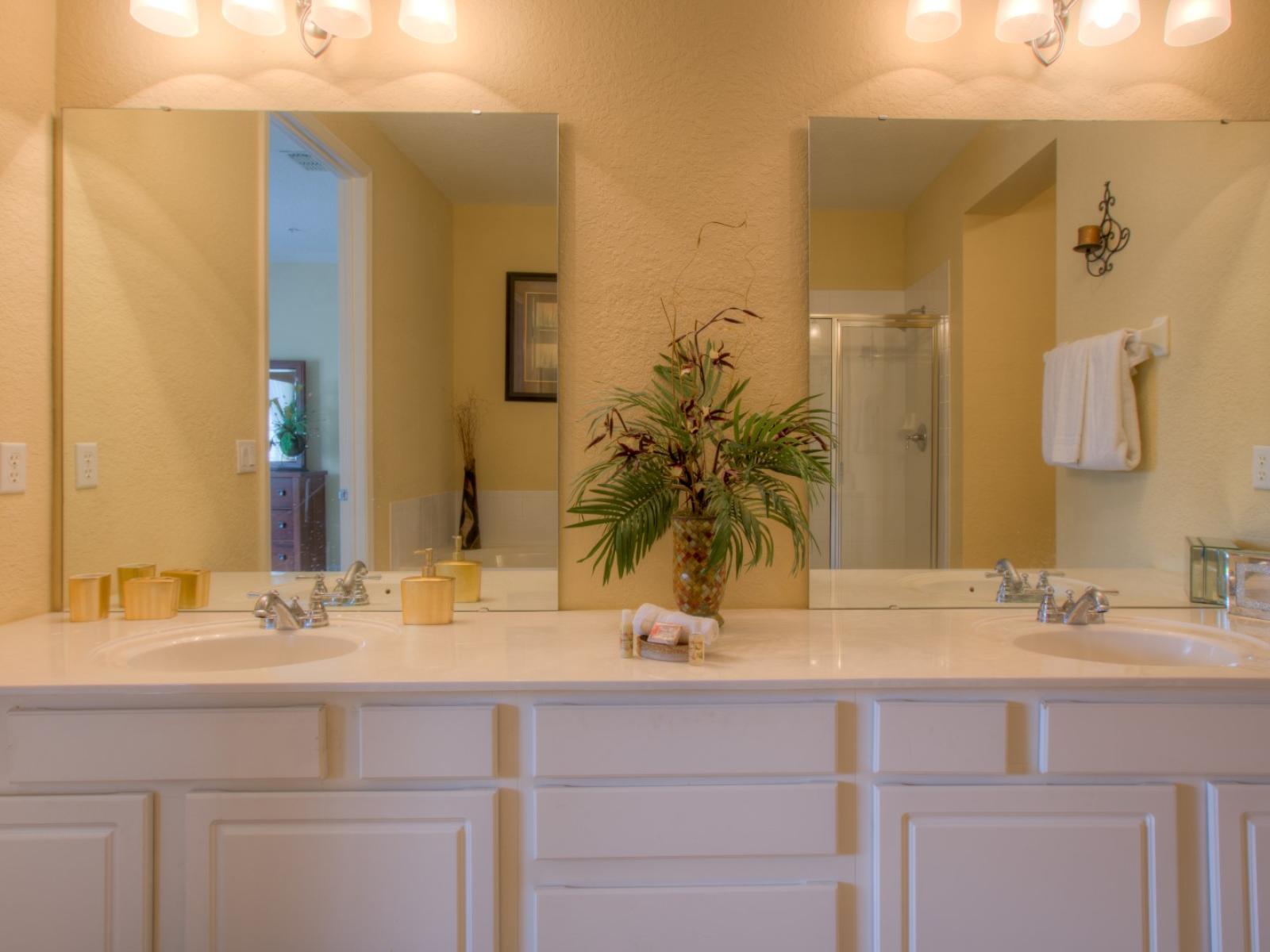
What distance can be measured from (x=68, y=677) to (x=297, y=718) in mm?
350

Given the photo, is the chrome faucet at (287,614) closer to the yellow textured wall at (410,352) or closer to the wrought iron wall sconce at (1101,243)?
the yellow textured wall at (410,352)

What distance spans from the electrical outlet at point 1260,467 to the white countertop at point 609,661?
0.32 m

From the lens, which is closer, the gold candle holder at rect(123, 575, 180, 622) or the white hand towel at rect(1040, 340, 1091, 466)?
the gold candle holder at rect(123, 575, 180, 622)

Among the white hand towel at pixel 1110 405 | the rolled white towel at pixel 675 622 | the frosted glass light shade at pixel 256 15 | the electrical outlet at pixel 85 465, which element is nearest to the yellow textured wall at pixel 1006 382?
the white hand towel at pixel 1110 405

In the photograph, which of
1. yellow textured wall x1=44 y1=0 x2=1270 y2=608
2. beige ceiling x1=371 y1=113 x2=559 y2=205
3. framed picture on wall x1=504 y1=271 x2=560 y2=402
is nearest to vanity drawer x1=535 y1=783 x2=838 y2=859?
yellow textured wall x1=44 y1=0 x2=1270 y2=608

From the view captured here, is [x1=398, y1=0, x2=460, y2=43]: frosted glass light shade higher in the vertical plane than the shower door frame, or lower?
higher

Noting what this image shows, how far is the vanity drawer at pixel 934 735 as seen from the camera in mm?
1121

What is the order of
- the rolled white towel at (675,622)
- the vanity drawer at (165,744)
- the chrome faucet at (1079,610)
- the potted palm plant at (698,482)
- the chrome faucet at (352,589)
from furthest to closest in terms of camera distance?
the chrome faucet at (352,589), the chrome faucet at (1079,610), the potted palm plant at (698,482), the rolled white towel at (675,622), the vanity drawer at (165,744)

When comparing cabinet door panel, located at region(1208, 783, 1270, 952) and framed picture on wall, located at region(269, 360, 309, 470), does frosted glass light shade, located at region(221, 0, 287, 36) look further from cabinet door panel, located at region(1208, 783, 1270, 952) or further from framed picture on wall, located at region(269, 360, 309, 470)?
cabinet door panel, located at region(1208, 783, 1270, 952)

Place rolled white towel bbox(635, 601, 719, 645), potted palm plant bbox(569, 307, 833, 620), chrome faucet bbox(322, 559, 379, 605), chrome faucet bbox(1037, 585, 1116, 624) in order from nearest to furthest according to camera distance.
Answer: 1. rolled white towel bbox(635, 601, 719, 645)
2. potted palm plant bbox(569, 307, 833, 620)
3. chrome faucet bbox(1037, 585, 1116, 624)
4. chrome faucet bbox(322, 559, 379, 605)

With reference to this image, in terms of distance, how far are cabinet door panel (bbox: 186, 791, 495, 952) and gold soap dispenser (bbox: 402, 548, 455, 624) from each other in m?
0.41

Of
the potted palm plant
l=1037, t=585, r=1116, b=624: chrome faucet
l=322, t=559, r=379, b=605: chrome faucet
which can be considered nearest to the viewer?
the potted palm plant

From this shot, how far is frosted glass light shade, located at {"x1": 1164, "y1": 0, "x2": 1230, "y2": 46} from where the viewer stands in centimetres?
152

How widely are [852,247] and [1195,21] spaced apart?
822 millimetres
